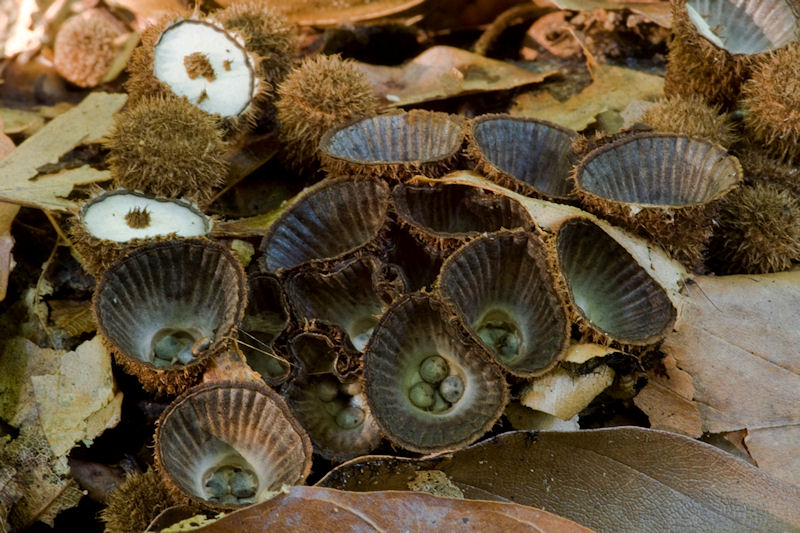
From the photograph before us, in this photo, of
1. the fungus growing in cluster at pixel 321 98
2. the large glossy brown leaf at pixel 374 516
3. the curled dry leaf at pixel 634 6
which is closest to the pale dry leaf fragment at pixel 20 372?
the large glossy brown leaf at pixel 374 516

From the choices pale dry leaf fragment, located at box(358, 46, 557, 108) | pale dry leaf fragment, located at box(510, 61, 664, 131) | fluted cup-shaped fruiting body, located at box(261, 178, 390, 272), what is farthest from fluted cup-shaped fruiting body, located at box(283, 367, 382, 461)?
pale dry leaf fragment, located at box(510, 61, 664, 131)

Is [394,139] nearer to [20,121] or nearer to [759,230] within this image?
[759,230]

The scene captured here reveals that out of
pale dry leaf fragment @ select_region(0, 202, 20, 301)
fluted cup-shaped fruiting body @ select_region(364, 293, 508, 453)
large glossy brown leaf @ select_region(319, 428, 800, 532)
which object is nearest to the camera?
large glossy brown leaf @ select_region(319, 428, 800, 532)

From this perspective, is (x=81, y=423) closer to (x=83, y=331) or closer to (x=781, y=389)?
(x=83, y=331)

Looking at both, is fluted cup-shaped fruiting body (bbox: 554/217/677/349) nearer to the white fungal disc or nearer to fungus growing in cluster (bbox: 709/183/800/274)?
fungus growing in cluster (bbox: 709/183/800/274)

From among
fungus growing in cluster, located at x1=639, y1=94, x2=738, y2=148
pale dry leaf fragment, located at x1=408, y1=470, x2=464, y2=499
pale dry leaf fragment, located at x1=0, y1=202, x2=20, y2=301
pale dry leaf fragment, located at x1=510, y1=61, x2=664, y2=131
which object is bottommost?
pale dry leaf fragment, located at x1=408, y1=470, x2=464, y2=499

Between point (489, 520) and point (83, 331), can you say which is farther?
point (83, 331)

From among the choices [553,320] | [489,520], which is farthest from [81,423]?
[553,320]
